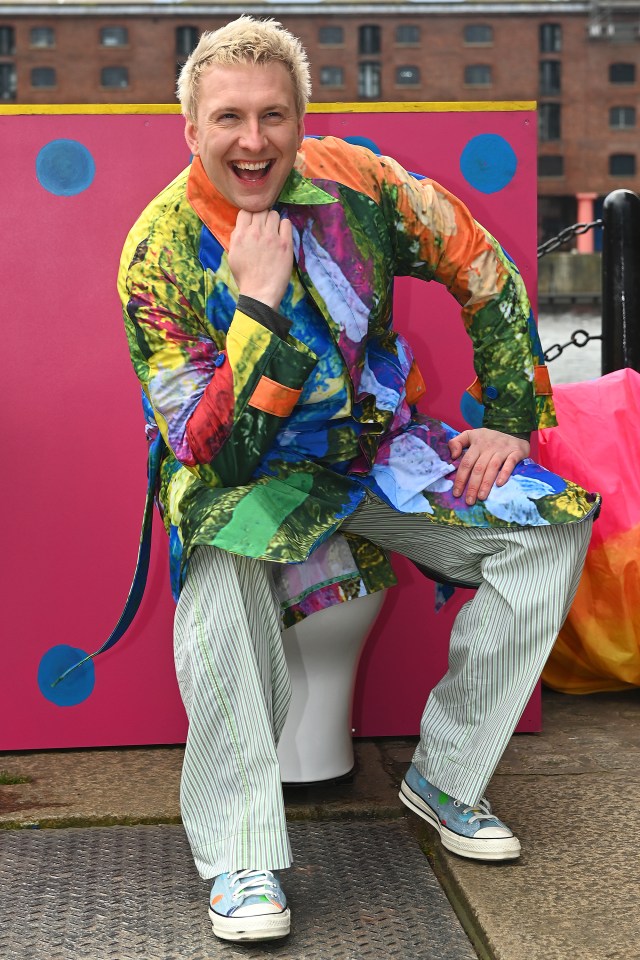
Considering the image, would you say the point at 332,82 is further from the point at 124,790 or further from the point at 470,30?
the point at 124,790

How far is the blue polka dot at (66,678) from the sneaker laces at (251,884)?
97 centimetres

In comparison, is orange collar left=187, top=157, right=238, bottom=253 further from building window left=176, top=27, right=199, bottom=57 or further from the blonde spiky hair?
building window left=176, top=27, right=199, bottom=57

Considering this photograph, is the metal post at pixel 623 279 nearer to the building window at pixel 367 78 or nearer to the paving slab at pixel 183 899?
the paving slab at pixel 183 899

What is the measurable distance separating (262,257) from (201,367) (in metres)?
0.18

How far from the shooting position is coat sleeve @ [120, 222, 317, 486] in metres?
1.80

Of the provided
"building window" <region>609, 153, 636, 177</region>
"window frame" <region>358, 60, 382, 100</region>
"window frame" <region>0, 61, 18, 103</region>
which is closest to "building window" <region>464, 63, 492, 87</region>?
"window frame" <region>358, 60, 382, 100</region>

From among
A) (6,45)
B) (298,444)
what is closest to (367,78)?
(6,45)

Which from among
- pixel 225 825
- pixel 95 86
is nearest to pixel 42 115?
pixel 225 825

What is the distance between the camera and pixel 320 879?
1973 millimetres

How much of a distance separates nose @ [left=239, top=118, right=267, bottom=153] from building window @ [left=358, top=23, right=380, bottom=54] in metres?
51.0

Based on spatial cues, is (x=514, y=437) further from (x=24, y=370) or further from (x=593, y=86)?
(x=593, y=86)

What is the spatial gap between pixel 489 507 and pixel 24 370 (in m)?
1.10

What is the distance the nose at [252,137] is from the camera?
1.88 metres

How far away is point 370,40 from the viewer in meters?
50.2
